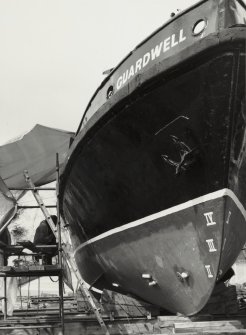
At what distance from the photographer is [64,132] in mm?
8820

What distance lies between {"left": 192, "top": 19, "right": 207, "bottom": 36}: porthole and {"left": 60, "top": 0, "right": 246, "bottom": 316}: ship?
0.5 inches

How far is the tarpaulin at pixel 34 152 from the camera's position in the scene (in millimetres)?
8586

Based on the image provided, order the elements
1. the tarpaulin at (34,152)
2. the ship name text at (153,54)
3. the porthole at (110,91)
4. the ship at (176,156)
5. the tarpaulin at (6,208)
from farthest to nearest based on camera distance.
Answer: the tarpaulin at (34,152) < the porthole at (110,91) < the tarpaulin at (6,208) < the ship name text at (153,54) < the ship at (176,156)

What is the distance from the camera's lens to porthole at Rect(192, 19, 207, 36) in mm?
5824

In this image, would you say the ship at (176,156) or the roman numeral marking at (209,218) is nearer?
the ship at (176,156)

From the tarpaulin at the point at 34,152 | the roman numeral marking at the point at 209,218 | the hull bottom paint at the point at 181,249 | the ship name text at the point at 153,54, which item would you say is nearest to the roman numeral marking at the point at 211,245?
the hull bottom paint at the point at 181,249

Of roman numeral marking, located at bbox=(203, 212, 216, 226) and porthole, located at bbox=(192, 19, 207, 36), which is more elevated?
porthole, located at bbox=(192, 19, 207, 36)

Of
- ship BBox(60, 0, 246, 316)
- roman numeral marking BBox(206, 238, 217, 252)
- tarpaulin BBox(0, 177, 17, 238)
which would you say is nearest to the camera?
ship BBox(60, 0, 246, 316)

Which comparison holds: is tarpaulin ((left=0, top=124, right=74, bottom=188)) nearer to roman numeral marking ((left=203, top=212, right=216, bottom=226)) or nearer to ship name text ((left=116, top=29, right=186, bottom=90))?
ship name text ((left=116, top=29, right=186, bottom=90))

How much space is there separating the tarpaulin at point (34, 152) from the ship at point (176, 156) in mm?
1819

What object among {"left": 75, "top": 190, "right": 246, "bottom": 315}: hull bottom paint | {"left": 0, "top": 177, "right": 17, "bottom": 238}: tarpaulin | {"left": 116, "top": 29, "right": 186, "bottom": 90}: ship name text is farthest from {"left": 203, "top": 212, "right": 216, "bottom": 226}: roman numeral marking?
{"left": 0, "top": 177, "right": 17, "bottom": 238}: tarpaulin

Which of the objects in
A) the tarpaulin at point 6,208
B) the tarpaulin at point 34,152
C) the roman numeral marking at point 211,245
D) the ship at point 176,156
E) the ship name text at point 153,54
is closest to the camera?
the ship at point 176,156

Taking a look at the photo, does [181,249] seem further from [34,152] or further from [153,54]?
[34,152]

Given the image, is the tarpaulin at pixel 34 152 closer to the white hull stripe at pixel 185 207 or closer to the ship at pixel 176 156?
the ship at pixel 176 156
